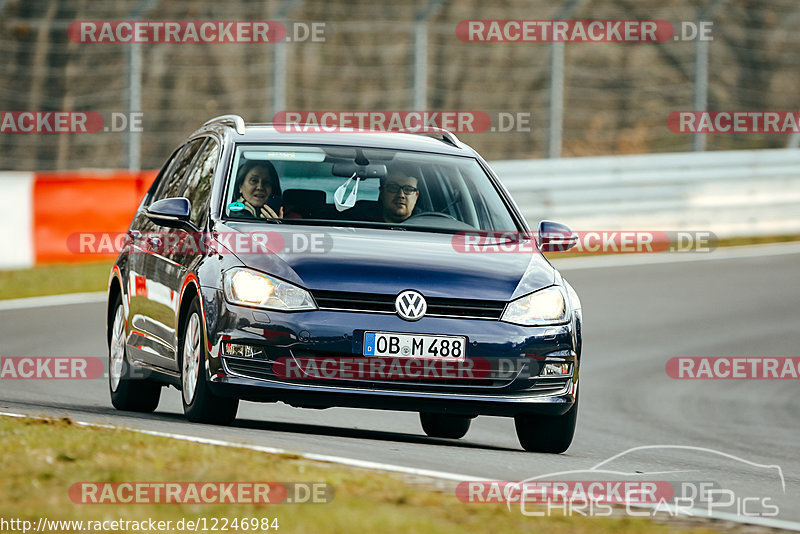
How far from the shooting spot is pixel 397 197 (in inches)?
355

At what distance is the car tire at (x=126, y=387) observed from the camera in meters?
9.74

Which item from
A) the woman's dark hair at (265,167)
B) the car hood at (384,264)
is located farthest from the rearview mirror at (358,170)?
the car hood at (384,264)

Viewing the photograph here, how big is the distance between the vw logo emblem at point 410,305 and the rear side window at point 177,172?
8.03ft

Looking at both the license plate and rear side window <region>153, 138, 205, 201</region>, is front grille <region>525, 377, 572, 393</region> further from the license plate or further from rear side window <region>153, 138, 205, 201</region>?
rear side window <region>153, 138, 205, 201</region>

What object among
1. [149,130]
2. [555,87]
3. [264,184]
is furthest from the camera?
[149,130]

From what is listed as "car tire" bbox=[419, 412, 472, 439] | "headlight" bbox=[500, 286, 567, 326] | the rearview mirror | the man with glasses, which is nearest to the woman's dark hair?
the rearview mirror

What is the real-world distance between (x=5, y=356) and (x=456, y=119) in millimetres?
21358

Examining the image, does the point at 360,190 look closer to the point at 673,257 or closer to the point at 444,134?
the point at 444,134

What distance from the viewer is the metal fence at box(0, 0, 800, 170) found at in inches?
1321

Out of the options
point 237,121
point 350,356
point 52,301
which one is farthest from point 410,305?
point 52,301

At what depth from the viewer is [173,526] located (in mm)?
5223

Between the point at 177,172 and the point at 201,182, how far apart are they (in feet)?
2.68

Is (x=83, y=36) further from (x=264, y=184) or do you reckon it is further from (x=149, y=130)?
(x=264, y=184)

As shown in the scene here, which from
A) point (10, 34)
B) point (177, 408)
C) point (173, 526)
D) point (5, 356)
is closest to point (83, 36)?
point (10, 34)
